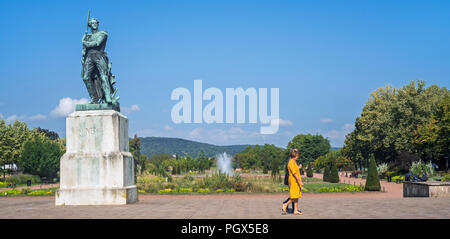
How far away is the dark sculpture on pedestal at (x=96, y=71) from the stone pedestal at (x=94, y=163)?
0.53 meters

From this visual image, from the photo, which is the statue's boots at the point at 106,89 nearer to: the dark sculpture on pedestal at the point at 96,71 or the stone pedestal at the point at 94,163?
the dark sculpture on pedestal at the point at 96,71

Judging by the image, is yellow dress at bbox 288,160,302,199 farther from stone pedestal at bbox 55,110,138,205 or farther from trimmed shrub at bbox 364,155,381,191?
trimmed shrub at bbox 364,155,381,191

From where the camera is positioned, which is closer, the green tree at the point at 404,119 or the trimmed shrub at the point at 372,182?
the trimmed shrub at the point at 372,182

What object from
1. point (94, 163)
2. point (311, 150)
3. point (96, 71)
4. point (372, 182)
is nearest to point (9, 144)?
point (372, 182)

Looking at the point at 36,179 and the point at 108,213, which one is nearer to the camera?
the point at 108,213

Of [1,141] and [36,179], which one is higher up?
[1,141]

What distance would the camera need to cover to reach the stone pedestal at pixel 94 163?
14133 mm

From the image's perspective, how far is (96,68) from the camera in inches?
600

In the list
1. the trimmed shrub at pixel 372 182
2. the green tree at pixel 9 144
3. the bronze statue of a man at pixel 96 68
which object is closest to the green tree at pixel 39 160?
the green tree at pixel 9 144

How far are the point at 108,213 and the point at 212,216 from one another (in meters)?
2.88

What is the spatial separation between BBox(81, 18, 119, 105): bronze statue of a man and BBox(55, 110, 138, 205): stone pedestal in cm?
79

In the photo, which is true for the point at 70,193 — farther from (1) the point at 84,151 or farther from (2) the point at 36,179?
(2) the point at 36,179

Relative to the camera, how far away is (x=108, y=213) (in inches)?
462
